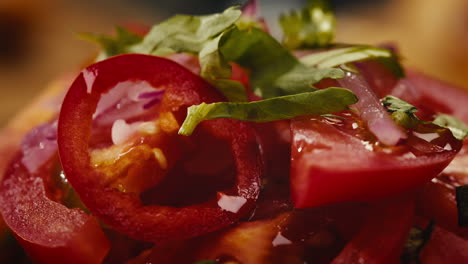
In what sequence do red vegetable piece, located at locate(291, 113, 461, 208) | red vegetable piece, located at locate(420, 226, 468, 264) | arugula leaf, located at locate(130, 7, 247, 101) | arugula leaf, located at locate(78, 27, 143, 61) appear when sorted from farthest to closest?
arugula leaf, located at locate(78, 27, 143, 61) < arugula leaf, located at locate(130, 7, 247, 101) < red vegetable piece, located at locate(420, 226, 468, 264) < red vegetable piece, located at locate(291, 113, 461, 208)

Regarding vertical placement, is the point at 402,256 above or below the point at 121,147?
below

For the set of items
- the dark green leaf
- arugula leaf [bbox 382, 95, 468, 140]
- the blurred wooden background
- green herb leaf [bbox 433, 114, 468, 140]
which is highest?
the dark green leaf

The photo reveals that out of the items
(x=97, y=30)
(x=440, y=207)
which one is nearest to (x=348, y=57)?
A: (x=440, y=207)

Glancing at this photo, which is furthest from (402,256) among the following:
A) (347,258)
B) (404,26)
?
(404,26)

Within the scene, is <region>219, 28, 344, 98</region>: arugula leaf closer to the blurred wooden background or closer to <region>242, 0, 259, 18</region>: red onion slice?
<region>242, 0, 259, 18</region>: red onion slice

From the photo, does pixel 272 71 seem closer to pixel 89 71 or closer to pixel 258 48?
pixel 258 48

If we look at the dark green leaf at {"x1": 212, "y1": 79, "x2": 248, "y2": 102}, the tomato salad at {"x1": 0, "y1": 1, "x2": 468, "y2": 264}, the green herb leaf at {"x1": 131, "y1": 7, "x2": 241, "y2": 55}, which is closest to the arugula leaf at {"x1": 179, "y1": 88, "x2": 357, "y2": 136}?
the tomato salad at {"x1": 0, "y1": 1, "x2": 468, "y2": 264}

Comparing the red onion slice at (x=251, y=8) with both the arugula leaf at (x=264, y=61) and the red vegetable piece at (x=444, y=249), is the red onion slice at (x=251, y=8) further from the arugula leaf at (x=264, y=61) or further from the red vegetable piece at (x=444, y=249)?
the red vegetable piece at (x=444, y=249)
